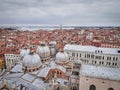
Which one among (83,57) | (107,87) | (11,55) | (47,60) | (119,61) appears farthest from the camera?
(11,55)

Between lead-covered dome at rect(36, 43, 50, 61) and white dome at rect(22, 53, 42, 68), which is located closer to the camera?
white dome at rect(22, 53, 42, 68)

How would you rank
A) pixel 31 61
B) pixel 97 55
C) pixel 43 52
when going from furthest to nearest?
pixel 97 55, pixel 43 52, pixel 31 61

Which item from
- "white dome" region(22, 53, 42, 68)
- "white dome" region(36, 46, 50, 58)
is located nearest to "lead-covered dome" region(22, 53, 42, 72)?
"white dome" region(22, 53, 42, 68)

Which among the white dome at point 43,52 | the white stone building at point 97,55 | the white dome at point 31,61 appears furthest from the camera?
the white stone building at point 97,55

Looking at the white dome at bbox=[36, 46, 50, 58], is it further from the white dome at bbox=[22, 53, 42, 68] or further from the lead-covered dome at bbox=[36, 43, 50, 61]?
the white dome at bbox=[22, 53, 42, 68]

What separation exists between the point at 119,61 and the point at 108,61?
3.30 m

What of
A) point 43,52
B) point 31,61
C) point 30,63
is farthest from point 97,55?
point 30,63

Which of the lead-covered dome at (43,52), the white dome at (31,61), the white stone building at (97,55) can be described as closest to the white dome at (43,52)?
the lead-covered dome at (43,52)

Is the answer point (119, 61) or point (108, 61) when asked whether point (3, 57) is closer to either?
point (108, 61)

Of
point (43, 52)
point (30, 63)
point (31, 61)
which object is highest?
point (43, 52)

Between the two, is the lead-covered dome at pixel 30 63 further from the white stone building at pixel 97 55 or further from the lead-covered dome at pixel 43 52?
the white stone building at pixel 97 55

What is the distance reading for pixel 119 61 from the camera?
3956cm

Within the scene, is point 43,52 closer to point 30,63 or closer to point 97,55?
point 30,63

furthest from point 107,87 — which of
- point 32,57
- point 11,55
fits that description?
point 11,55
